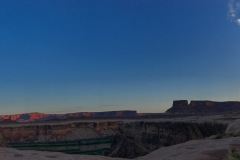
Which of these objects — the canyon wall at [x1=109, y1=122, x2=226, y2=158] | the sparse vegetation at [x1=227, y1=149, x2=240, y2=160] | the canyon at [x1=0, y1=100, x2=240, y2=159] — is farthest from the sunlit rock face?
the sparse vegetation at [x1=227, y1=149, x2=240, y2=160]

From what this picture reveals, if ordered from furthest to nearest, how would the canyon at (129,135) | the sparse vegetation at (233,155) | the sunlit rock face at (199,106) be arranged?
the sunlit rock face at (199,106)
the canyon at (129,135)
the sparse vegetation at (233,155)

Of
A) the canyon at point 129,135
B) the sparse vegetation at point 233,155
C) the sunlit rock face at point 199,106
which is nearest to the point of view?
the sparse vegetation at point 233,155

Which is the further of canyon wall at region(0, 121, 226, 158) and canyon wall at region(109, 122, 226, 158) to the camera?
canyon wall at region(0, 121, 226, 158)

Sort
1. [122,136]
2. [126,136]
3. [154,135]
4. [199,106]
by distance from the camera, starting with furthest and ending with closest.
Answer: [199,106], [122,136], [126,136], [154,135]

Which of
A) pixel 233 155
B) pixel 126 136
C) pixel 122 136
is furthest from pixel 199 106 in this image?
pixel 233 155

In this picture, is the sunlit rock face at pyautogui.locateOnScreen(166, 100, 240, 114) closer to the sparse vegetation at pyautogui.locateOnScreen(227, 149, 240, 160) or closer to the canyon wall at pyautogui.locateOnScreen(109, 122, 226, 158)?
the canyon wall at pyautogui.locateOnScreen(109, 122, 226, 158)

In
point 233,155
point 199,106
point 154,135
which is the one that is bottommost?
point 154,135

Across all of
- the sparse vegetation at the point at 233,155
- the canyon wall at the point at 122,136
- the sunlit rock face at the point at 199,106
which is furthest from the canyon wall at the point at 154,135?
the sunlit rock face at the point at 199,106

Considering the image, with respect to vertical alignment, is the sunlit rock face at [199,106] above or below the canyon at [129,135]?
above

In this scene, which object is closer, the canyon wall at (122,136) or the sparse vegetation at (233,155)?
the sparse vegetation at (233,155)

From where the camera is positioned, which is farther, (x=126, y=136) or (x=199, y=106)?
(x=199, y=106)

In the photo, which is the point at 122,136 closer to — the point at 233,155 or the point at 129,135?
the point at 129,135

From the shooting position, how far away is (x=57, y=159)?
1098cm

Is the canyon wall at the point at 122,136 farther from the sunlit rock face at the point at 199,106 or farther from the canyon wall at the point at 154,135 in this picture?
the sunlit rock face at the point at 199,106
